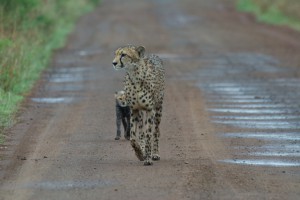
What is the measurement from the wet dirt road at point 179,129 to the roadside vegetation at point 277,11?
4981 mm

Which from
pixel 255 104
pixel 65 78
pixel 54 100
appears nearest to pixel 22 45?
pixel 65 78

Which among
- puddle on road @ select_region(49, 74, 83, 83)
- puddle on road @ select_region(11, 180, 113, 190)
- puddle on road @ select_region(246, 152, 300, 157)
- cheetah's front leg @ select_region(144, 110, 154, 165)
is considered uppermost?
cheetah's front leg @ select_region(144, 110, 154, 165)

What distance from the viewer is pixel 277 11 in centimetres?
3859

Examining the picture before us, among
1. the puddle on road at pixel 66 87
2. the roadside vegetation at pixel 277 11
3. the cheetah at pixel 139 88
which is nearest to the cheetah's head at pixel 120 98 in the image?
the cheetah at pixel 139 88

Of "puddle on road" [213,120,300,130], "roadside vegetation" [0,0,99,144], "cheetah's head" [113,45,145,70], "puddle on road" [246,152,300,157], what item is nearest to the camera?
"cheetah's head" [113,45,145,70]

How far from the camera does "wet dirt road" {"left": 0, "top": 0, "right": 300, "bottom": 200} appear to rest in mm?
9953

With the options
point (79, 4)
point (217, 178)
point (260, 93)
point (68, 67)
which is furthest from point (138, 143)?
point (79, 4)

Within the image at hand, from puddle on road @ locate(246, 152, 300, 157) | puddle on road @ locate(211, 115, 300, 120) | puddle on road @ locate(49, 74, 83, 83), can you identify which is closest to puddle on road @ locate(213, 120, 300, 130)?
puddle on road @ locate(211, 115, 300, 120)

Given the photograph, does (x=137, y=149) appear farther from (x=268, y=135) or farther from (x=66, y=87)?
(x=66, y=87)

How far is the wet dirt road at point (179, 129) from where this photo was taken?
32.7 ft

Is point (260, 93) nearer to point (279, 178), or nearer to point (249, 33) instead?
point (279, 178)

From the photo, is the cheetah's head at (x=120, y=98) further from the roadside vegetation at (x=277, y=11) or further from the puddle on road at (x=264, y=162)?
the roadside vegetation at (x=277, y=11)

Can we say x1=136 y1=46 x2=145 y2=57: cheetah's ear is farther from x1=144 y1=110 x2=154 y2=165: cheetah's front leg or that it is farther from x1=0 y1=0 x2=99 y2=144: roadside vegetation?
x1=0 y1=0 x2=99 y2=144: roadside vegetation

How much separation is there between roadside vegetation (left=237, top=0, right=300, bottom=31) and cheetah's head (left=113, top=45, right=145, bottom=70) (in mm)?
22270
